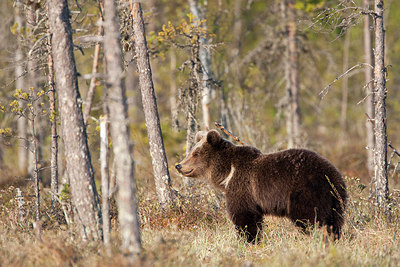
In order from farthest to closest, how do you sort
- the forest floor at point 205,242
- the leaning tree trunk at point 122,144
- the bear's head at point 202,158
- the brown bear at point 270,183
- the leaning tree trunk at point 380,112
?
the bear's head at point 202,158 < the leaning tree trunk at point 380,112 < the brown bear at point 270,183 < the forest floor at point 205,242 < the leaning tree trunk at point 122,144

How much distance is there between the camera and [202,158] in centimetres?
721

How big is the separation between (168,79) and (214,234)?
18.7 m

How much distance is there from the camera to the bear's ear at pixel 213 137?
698cm

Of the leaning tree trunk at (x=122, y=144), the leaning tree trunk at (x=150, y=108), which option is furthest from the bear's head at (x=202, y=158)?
the leaning tree trunk at (x=122, y=144)

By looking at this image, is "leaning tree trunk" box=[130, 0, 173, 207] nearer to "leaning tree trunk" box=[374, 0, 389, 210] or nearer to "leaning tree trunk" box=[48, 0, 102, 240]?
"leaning tree trunk" box=[48, 0, 102, 240]

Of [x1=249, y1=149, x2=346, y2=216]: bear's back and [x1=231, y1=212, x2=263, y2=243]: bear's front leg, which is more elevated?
[x1=249, y1=149, x2=346, y2=216]: bear's back

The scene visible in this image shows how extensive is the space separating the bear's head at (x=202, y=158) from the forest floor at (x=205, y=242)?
695 mm

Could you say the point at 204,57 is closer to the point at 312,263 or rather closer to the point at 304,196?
the point at 304,196

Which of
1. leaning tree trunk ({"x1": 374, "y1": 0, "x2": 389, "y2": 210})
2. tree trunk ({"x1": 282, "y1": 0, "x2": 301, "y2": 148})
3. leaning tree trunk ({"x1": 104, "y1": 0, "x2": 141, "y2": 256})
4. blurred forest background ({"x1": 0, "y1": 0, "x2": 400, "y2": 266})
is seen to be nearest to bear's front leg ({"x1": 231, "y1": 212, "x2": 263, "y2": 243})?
blurred forest background ({"x1": 0, "y1": 0, "x2": 400, "y2": 266})

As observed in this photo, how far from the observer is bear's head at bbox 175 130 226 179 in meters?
7.10

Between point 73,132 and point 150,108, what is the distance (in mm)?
2547

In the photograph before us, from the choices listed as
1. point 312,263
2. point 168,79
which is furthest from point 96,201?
point 168,79

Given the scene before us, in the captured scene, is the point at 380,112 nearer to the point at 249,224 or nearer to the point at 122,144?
the point at 249,224

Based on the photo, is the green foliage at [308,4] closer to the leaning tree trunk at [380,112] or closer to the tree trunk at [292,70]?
the tree trunk at [292,70]
